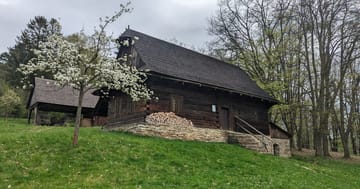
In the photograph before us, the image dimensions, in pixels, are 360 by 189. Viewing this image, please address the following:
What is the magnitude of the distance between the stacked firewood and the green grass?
8.29 ft

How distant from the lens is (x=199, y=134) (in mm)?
16812

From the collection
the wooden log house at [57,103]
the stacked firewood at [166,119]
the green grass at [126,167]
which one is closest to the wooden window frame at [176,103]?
the stacked firewood at [166,119]

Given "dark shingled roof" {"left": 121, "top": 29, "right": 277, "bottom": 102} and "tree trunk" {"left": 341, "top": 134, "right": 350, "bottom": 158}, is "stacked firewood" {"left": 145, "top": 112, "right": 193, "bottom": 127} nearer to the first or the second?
"dark shingled roof" {"left": 121, "top": 29, "right": 277, "bottom": 102}

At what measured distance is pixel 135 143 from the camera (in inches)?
476

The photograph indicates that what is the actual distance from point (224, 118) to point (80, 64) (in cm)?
Answer: 1070

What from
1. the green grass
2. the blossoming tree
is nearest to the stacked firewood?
the green grass

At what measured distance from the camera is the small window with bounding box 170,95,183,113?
16609 millimetres

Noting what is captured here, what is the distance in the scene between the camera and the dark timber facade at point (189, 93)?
53.6 feet

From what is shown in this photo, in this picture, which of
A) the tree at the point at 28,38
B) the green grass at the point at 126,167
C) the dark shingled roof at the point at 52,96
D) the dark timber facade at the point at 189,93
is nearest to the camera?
the green grass at the point at 126,167

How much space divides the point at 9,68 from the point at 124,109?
27.8 metres

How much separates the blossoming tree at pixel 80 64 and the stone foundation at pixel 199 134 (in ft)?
12.6

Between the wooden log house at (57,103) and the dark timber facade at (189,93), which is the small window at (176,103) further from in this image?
the wooden log house at (57,103)

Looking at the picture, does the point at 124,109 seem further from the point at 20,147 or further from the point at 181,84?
the point at 20,147

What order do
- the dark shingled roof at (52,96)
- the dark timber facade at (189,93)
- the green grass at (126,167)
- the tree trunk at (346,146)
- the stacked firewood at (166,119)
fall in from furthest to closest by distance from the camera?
the dark shingled roof at (52,96) < the tree trunk at (346,146) < the dark timber facade at (189,93) < the stacked firewood at (166,119) < the green grass at (126,167)
